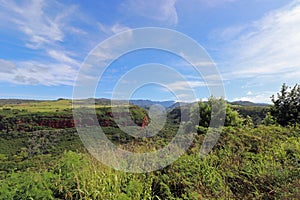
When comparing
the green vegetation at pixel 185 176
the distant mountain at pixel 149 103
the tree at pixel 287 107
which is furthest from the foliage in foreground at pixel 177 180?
the tree at pixel 287 107

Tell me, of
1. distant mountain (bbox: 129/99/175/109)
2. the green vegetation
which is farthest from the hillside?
distant mountain (bbox: 129/99/175/109)

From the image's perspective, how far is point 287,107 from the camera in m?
10.9

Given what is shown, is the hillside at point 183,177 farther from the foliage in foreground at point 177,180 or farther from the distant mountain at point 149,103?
the distant mountain at point 149,103

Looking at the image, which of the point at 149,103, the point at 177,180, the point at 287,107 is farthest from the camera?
the point at 287,107

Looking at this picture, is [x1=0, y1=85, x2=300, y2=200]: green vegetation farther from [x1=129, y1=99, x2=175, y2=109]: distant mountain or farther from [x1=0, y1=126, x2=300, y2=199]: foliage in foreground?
[x1=129, y1=99, x2=175, y2=109]: distant mountain

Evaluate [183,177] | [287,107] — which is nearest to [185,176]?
[183,177]

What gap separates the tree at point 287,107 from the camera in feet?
34.8

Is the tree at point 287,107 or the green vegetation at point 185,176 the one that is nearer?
the green vegetation at point 185,176

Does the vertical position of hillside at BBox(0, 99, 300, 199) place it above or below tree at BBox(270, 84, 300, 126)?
below

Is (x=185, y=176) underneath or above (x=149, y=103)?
underneath

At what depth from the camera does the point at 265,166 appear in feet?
13.9

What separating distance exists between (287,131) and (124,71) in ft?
15.7

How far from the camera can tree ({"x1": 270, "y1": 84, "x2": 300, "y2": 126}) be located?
34.8ft

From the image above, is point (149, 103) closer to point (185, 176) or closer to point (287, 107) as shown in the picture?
point (185, 176)
